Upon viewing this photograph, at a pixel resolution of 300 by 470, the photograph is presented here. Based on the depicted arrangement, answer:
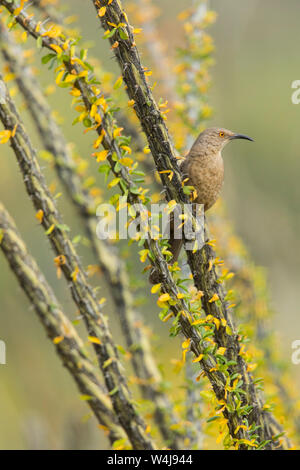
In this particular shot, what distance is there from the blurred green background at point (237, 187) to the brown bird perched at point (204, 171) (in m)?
3.87

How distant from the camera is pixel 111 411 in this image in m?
3.71

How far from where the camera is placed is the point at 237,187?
9.16 m

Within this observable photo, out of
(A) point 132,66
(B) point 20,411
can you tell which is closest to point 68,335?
(A) point 132,66

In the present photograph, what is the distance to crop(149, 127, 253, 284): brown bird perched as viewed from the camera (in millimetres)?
A: 3170

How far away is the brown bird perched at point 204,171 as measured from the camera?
317cm

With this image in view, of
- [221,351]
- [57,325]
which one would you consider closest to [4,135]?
[57,325]

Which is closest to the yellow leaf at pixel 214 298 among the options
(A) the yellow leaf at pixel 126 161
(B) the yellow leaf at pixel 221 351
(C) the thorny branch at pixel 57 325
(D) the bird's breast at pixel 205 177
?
(B) the yellow leaf at pixel 221 351

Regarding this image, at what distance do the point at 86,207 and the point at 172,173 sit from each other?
2.03m

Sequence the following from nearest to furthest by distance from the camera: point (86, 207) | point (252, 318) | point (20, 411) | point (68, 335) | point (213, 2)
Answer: point (68, 335) → point (86, 207) → point (252, 318) → point (20, 411) → point (213, 2)

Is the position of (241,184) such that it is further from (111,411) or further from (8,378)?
(111,411)

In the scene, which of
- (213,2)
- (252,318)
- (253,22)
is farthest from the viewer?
(253,22)

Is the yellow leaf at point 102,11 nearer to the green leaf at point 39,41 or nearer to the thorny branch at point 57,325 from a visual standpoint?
the green leaf at point 39,41

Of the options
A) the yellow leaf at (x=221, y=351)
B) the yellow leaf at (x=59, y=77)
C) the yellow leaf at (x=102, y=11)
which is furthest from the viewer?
the yellow leaf at (x=221, y=351)

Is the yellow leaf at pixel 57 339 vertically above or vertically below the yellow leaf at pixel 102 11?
below
